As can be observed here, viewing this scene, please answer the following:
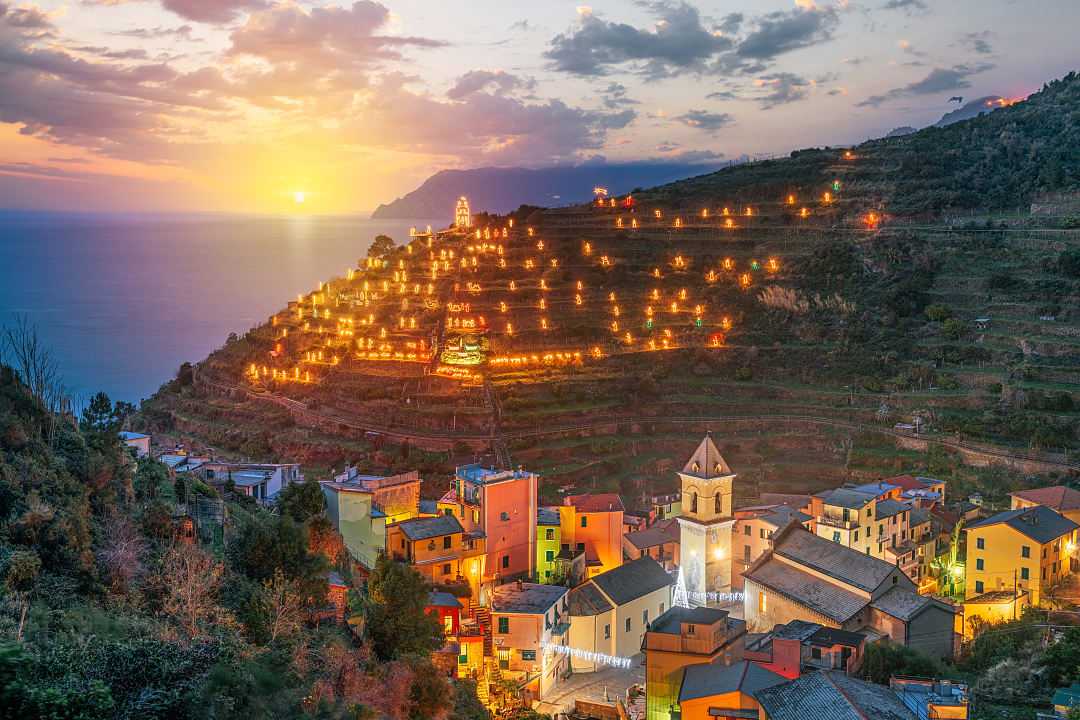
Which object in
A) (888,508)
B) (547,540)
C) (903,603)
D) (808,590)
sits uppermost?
(888,508)

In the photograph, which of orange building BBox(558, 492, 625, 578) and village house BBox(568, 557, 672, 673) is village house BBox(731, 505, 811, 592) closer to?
orange building BBox(558, 492, 625, 578)

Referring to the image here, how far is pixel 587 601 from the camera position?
20703 millimetres

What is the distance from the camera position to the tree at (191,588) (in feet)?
38.6

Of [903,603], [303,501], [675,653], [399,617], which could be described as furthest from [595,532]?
[399,617]

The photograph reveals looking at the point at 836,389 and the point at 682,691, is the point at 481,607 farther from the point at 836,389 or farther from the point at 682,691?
the point at 836,389

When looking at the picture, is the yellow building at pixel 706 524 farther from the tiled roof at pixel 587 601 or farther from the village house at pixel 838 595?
the tiled roof at pixel 587 601

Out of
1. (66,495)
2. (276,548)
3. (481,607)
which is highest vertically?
(66,495)

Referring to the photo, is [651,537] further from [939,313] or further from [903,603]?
[939,313]

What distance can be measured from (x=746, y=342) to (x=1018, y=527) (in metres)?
18.4

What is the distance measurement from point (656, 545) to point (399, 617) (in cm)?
1127

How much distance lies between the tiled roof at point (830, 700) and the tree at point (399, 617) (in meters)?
5.67

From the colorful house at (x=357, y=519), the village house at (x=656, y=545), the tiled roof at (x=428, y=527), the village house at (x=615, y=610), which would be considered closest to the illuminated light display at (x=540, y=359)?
the village house at (x=656, y=545)

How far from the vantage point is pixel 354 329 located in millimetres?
41156

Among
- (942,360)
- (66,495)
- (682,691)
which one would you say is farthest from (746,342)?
(66,495)
